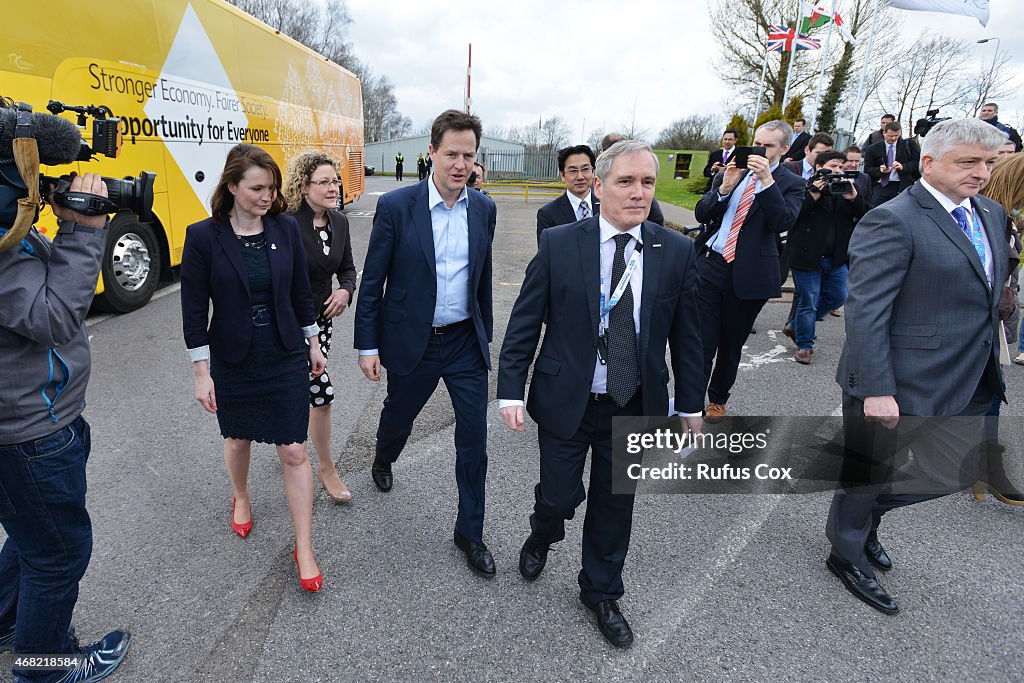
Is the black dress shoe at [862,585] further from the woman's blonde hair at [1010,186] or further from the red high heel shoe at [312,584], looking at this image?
the red high heel shoe at [312,584]

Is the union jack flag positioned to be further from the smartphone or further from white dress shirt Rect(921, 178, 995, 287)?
white dress shirt Rect(921, 178, 995, 287)

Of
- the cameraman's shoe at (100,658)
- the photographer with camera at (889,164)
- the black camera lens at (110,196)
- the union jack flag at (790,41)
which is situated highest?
the union jack flag at (790,41)

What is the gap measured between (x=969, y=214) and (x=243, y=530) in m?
3.65

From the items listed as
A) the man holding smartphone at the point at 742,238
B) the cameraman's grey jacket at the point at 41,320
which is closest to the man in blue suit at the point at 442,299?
the cameraman's grey jacket at the point at 41,320

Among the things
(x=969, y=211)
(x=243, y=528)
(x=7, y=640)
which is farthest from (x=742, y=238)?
(x=7, y=640)

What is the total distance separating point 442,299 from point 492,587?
1.35 meters

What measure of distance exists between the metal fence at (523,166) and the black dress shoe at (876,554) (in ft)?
112

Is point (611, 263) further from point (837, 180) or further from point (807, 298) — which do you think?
point (807, 298)

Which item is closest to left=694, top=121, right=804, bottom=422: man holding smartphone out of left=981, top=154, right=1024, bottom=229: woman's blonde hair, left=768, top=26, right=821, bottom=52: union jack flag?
left=981, top=154, right=1024, bottom=229: woman's blonde hair

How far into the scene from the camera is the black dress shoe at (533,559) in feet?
8.86

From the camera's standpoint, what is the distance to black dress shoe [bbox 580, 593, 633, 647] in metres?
2.34

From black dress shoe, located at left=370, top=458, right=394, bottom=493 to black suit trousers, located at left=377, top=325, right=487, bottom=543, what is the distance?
45 cm

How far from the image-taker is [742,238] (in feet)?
13.1

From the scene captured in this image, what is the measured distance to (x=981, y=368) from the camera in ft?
8.21
